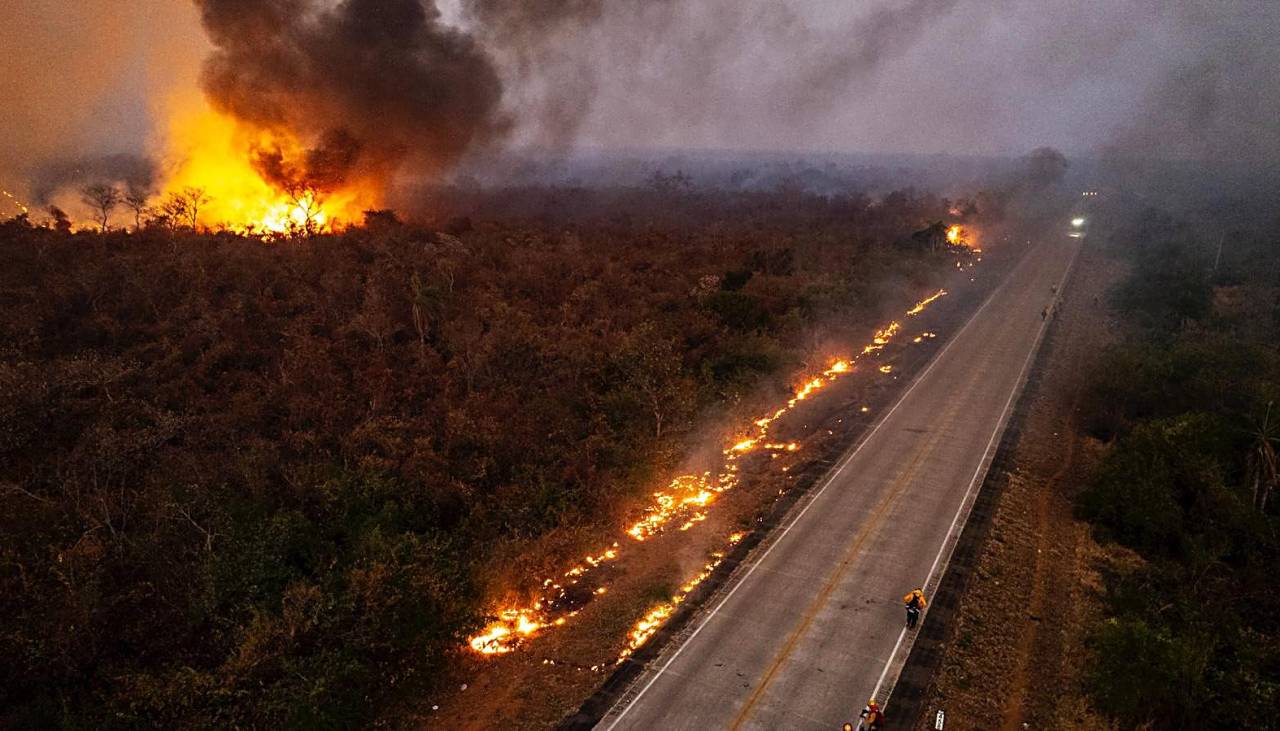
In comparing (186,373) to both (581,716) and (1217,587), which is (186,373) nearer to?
(581,716)

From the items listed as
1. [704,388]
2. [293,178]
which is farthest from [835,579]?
[293,178]

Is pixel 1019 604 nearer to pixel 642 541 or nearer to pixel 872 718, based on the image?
pixel 872 718

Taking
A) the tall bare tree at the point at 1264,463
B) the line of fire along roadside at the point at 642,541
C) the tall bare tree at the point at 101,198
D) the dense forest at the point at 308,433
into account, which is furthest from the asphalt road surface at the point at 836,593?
the tall bare tree at the point at 101,198

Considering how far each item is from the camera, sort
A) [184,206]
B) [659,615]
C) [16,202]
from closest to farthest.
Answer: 1. [659,615]
2. [16,202]
3. [184,206]

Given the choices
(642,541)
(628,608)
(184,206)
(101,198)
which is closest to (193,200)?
(184,206)

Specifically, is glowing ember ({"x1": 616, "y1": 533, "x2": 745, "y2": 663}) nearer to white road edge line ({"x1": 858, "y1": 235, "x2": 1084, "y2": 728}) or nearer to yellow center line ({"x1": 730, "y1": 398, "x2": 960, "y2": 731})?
yellow center line ({"x1": 730, "y1": 398, "x2": 960, "y2": 731})
